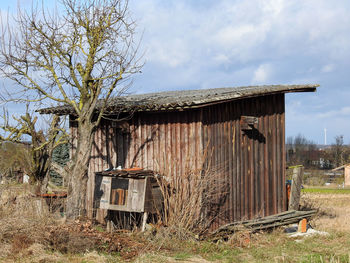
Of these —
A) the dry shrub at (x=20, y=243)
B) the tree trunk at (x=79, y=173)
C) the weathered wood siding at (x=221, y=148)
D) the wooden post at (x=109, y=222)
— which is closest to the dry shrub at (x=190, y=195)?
the weathered wood siding at (x=221, y=148)

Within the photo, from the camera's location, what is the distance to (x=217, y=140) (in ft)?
38.1

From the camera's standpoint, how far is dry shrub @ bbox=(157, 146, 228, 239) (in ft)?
34.4

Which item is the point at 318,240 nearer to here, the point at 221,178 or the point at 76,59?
the point at 221,178

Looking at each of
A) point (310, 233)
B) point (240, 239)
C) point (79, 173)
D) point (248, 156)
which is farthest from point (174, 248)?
point (310, 233)

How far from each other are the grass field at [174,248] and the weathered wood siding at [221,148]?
129 centimetres

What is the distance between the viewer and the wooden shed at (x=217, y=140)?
11336mm

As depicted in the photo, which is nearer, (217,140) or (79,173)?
(79,173)

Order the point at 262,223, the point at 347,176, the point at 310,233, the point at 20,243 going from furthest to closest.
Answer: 1. the point at 347,176
2. the point at 310,233
3. the point at 262,223
4. the point at 20,243

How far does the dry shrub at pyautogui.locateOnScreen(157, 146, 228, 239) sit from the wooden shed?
0.28 ft

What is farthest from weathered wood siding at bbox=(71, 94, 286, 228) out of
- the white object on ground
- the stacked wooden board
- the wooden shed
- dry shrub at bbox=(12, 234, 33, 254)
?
dry shrub at bbox=(12, 234, 33, 254)

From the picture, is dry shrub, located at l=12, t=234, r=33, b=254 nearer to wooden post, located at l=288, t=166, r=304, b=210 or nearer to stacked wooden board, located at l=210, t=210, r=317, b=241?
stacked wooden board, located at l=210, t=210, r=317, b=241

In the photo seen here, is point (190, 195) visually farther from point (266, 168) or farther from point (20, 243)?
point (20, 243)

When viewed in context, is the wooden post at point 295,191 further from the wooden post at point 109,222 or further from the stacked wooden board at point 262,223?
the wooden post at point 109,222

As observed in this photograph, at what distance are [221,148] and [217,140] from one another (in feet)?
0.95
